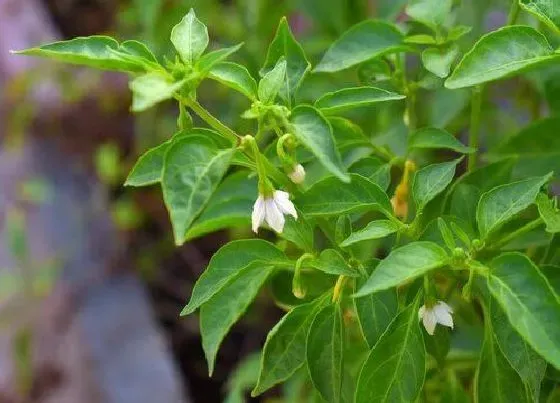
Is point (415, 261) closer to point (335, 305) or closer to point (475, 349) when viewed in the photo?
point (335, 305)

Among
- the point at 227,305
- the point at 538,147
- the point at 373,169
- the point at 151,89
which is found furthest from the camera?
the point at 538,147

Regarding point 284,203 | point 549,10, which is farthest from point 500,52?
point 284,203

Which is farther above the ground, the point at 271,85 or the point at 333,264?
the point at 271,85

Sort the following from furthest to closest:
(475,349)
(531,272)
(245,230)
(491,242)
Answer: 1. (245,230)
2. (475,349)
3. (491,242)
4. (531,272)

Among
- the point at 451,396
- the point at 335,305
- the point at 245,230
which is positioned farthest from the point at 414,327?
the point at 245,230

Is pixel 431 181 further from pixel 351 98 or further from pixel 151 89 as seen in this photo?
pixel 151 89

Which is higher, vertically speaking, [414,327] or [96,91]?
[414,327]

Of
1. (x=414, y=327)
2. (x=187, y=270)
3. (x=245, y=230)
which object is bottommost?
(x=187, y=270)

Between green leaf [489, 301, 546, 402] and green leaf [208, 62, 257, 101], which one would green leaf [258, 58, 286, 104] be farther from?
green leaf [489, 301, 546, 402]
